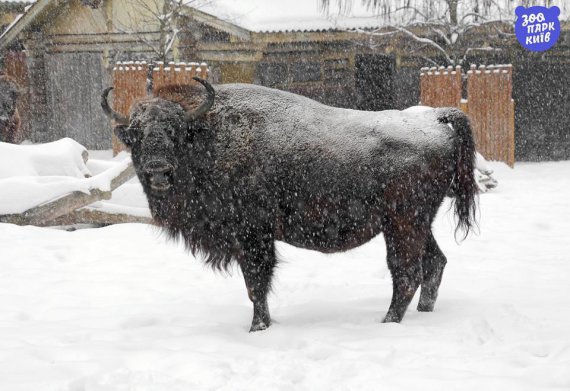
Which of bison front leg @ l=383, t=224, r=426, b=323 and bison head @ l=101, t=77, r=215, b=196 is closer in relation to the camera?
bison head @ l=101, t=77, r=215, b=196

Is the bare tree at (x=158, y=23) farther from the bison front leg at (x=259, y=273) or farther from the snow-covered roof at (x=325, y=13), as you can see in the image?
the bison front leg at (x=259, y=273)

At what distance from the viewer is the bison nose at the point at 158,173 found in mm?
3883

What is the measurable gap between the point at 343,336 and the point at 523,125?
12.1m

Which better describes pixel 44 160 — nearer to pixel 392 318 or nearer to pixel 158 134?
pixel 158 134

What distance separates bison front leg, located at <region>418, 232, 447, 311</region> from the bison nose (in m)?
1.76

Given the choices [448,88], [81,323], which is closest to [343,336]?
[81,323]

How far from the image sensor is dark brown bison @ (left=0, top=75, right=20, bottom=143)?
13.9 meters

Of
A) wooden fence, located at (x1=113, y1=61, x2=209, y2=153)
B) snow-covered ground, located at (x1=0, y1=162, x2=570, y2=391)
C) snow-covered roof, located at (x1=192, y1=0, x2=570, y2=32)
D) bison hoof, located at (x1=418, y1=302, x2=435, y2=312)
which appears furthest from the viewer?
snow-covered roof, located at (x1=192, y1=0, x2=570, y2=32)

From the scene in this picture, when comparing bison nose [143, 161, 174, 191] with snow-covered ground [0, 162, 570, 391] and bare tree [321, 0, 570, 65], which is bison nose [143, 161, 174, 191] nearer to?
snow-covered ground [0, 162, 570, 391]

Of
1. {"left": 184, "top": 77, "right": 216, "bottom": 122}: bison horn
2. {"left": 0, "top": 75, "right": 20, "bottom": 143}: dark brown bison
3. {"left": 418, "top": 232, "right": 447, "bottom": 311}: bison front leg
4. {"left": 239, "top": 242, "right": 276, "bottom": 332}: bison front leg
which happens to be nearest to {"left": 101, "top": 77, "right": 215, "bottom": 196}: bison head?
{"left": 184, "top": 77, "right": 216, "bottom": 122}: bison horn

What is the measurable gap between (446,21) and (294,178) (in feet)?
34.2

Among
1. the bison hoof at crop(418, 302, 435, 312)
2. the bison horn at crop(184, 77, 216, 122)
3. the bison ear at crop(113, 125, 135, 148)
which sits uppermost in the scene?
the bison horn at crop(184, 77, 216, 122)

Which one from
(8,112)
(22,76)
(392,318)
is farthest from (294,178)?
(22,76)

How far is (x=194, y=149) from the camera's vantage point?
13.8 ft
